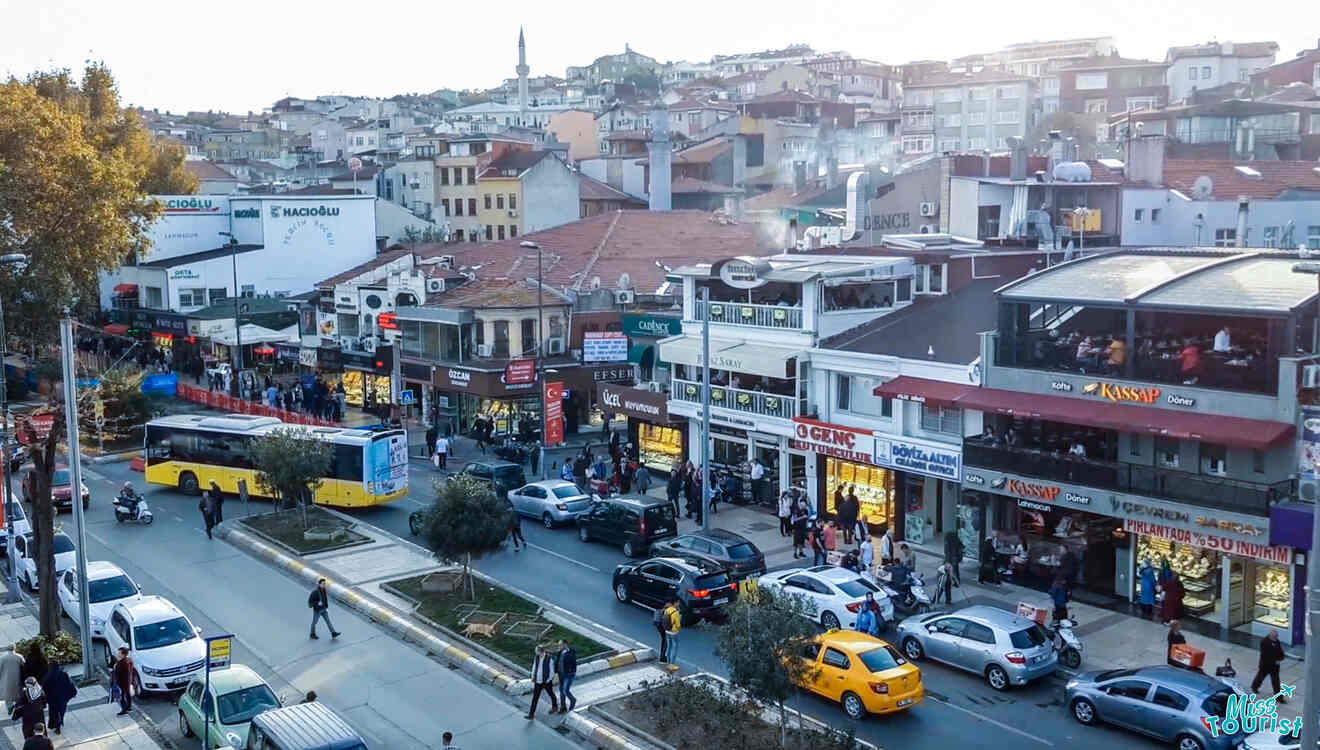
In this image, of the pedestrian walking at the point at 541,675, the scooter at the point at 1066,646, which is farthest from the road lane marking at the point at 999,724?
the pedestrian walking at the point at 541,675

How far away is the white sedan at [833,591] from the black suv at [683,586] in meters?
1.00

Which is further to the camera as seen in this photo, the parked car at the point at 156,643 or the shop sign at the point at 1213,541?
the shop sign at the point at 1213,541

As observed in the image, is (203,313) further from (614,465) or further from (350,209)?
(614,465)

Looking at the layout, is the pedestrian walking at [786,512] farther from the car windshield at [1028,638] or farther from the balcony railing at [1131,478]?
the car windshield at [1028,638]

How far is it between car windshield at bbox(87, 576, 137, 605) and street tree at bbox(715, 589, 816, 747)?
15.0m

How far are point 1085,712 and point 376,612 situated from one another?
49.1 ft

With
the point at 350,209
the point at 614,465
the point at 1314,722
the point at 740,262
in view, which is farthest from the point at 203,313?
the point at 1314,722

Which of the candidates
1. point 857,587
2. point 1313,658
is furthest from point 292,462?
point 1313,658

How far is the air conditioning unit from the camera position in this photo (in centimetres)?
2423

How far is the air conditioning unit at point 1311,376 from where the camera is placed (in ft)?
79.5

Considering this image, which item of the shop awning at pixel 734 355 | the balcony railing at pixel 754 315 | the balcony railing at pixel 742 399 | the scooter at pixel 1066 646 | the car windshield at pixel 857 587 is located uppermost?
the balcony railing at pixel 754 315

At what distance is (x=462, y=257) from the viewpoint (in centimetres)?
6216

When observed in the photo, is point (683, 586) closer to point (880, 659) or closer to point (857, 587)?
point (857, 587)

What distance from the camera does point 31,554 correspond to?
30.7 m
